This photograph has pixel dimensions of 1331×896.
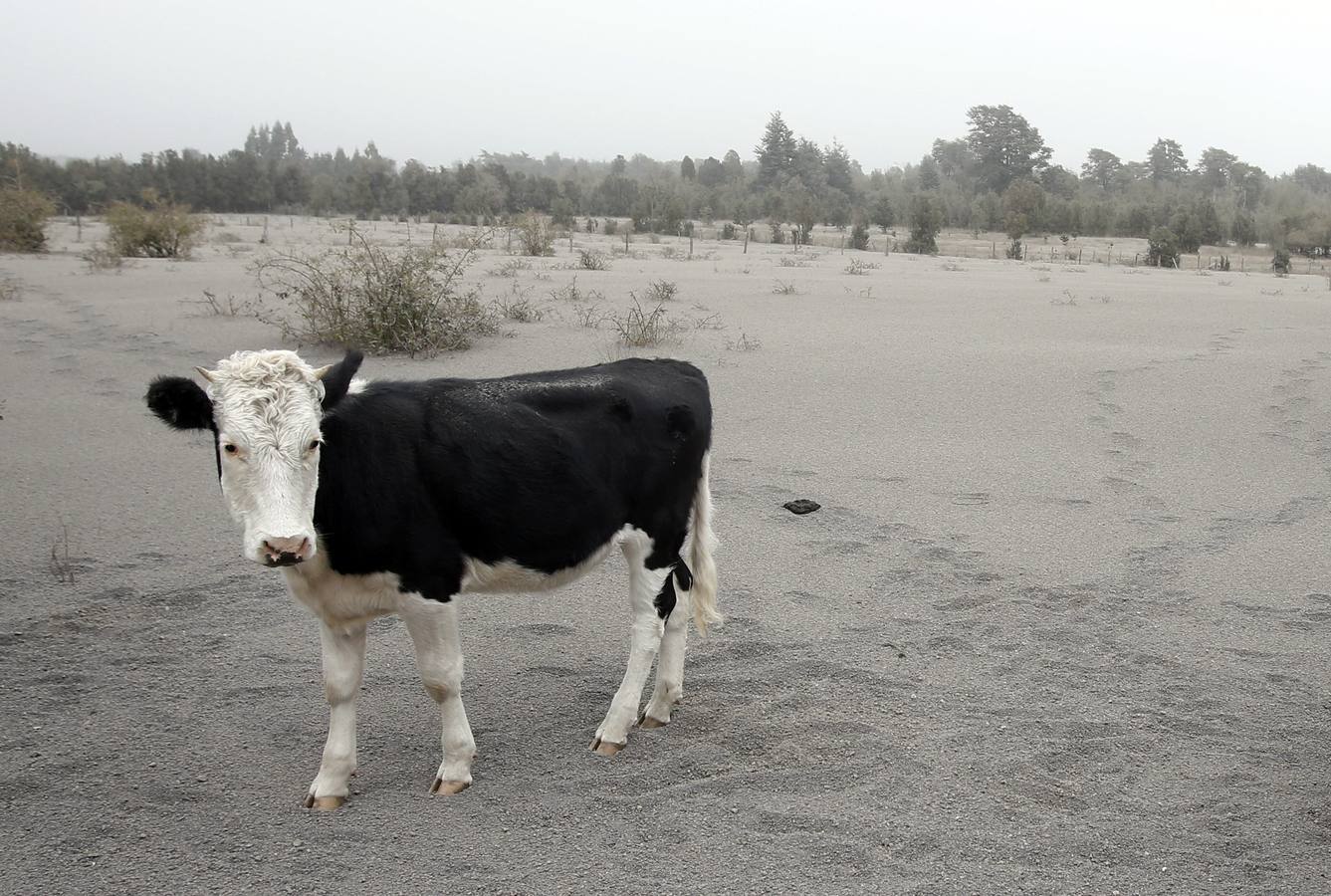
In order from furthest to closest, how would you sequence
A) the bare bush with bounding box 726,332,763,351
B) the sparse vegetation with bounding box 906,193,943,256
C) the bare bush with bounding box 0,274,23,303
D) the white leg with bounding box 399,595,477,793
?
the sparse vegetation with bounding box 906,193,943,256 → the bare bush with bounding box 0,274,23,303 → the bare bush with bounding box 726,332,763,351 → the white leg with bounding box 399,595,477,793

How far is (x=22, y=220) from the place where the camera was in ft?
75.7

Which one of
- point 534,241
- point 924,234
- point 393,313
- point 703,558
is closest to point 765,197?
point 924,234

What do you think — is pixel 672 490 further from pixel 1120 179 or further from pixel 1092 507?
pixel 1120 179

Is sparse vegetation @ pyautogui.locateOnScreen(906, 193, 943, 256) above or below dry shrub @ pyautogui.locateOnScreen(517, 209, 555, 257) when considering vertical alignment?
above

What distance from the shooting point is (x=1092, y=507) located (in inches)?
303

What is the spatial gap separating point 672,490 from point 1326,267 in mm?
33414

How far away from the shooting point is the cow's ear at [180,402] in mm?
3594

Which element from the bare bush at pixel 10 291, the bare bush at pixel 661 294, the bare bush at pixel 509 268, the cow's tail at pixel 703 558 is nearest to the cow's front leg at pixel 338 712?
the cow's tail at pixel 703 558

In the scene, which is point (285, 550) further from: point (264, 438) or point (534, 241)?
point (534, 241)

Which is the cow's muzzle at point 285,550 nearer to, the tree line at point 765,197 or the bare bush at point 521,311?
the bare bush at point 521,311

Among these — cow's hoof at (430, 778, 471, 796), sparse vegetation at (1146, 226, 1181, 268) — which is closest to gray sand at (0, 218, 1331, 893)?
cow's hoof at (430, 778, 471, 796)

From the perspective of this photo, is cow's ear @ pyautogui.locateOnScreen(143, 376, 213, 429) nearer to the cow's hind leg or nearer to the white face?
the white face

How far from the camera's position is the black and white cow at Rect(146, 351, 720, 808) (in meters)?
3.59

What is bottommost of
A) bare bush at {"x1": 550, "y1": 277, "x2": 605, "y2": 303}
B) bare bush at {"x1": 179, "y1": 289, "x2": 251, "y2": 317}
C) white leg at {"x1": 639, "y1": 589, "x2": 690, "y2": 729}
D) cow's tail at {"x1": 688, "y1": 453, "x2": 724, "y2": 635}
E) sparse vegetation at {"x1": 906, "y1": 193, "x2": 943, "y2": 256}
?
white leg at {"x1": 639, "y1": 589, "x2": 690, "y2": 729}
